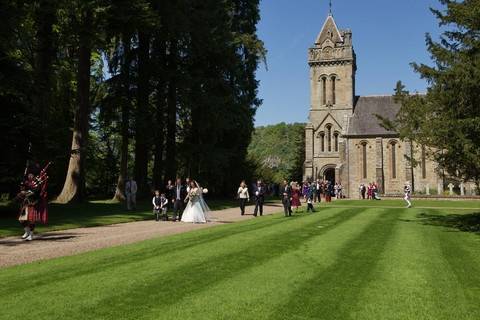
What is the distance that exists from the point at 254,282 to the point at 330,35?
54640 millimetres

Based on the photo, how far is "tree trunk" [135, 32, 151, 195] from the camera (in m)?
26.8

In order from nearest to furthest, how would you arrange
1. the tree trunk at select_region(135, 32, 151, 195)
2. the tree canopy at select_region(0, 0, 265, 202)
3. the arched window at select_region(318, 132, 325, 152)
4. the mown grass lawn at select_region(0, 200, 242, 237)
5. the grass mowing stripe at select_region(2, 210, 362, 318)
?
the grass mowing stripe at select_region(2, 210, 362, 318)
the mown grass lawn at select_region(0, 200, 242, 237)
the tree canopy at select_region(0, 0, 265, 202)
the tree trunk at select_region(135, 32, 151, 195)
the arched window at select_region(318, 132, 325, 152)

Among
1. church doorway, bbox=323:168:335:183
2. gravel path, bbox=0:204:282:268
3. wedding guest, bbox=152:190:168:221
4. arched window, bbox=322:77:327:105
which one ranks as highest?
arched window, bbox=322:77:327:105

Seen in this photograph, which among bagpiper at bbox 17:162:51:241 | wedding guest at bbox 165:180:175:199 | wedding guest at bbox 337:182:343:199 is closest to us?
bagpiper at bbox 17:162:51:241

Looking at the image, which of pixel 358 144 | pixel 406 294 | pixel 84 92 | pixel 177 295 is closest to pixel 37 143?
pixel 84 92

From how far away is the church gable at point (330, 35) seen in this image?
5797 centimetres

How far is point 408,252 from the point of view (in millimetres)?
10391

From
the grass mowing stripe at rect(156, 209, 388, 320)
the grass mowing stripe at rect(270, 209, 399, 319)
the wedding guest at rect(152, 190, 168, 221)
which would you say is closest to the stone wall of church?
the wedding guest at rect(152, 190, 168, 221)

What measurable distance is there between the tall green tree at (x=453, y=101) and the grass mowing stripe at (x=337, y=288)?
16.4ft

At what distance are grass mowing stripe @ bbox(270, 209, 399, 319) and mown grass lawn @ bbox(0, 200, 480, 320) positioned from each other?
1cm

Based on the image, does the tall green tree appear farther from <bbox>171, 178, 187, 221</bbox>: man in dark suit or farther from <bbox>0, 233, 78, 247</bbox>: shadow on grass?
<bbox>0, 233, 78, 247</bbox>: shadow on grass

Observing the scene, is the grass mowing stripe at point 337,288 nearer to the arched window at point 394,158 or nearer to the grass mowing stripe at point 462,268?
the grass mowing stripe at point 462,268

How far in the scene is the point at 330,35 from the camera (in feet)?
191

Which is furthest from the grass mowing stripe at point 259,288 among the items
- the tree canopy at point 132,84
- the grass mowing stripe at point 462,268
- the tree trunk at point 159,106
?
the tree trunk at point 159,106
